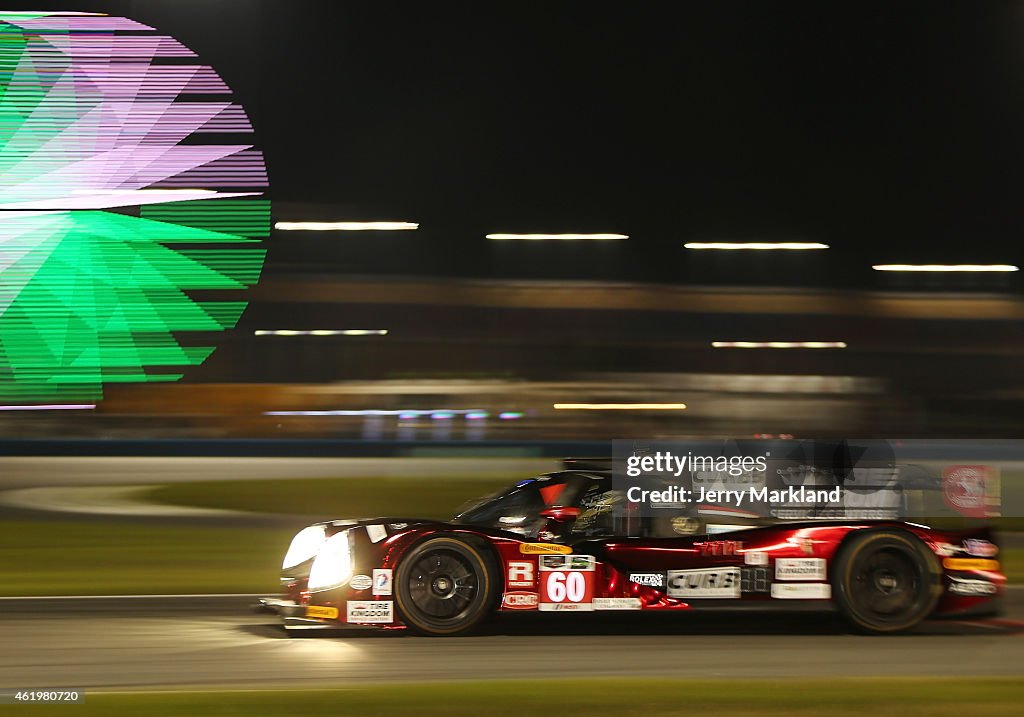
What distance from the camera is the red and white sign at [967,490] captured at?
7.85m

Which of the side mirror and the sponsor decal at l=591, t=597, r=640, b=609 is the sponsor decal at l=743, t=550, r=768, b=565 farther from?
the side mirror

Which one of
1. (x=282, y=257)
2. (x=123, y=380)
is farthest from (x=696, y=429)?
(x=123, y=380)

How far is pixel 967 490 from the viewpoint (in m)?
7.85

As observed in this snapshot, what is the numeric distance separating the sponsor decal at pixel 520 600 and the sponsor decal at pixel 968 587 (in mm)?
2738

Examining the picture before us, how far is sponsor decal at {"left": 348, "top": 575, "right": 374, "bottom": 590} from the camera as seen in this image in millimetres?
7375

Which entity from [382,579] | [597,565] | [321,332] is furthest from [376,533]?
[321,332]

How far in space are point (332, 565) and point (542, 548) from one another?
132cm

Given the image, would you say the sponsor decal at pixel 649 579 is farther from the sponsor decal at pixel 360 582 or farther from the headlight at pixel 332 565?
the headlight at pixel 332 565

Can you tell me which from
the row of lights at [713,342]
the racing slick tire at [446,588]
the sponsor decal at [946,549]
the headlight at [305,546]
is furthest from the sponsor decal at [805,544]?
the row of lights at [713,342]

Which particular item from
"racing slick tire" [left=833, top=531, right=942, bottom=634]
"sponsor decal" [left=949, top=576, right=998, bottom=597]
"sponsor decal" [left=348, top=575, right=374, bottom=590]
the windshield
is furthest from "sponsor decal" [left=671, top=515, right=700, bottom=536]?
"sponsor decal" [left=348, top=575, right=374, bottom=590]

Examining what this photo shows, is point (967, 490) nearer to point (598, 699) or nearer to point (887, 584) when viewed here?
point (887, 584)

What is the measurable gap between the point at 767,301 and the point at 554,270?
288 inches

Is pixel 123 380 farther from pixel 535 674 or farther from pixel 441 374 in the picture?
pixel 535 674

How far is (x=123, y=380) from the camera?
34.8 meters
